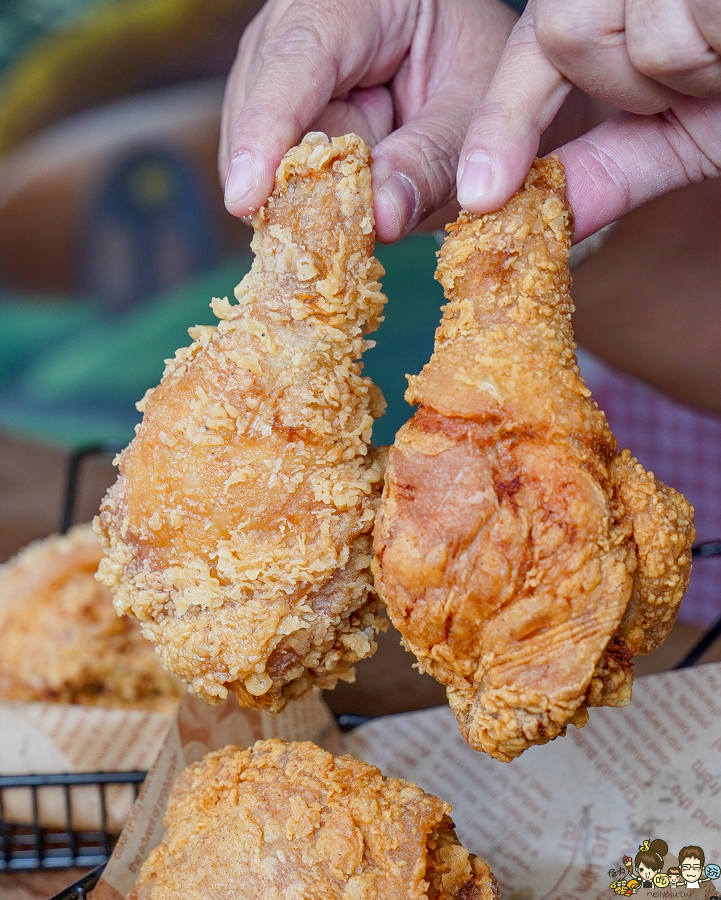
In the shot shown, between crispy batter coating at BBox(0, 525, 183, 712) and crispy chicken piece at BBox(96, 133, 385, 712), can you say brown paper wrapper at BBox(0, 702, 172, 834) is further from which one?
crispy chicken piece at BBox(96, 133, 385, 712)

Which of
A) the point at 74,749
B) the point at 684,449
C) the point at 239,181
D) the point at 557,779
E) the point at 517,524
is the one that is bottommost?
the point at 684,449

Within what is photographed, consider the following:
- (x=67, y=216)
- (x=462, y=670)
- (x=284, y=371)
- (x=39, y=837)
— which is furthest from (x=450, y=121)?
(x=67, y=216)

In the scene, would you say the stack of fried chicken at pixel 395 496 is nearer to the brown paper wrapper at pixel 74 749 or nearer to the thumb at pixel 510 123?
the thumb at pixel 510 123

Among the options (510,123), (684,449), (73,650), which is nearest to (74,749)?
(73,650)

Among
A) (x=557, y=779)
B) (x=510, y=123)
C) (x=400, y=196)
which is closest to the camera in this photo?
(x=510, y=123)

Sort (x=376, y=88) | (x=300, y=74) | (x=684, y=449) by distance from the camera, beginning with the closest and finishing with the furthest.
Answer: (x=300, y=74)
(x=376, y=88)
(x=684, y=449)

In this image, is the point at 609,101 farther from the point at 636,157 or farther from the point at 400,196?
the point at 400,196

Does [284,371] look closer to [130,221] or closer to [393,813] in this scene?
[393,813]
